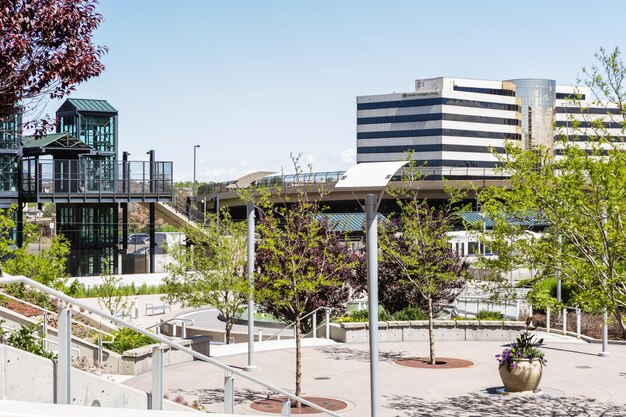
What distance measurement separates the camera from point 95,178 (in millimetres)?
52500

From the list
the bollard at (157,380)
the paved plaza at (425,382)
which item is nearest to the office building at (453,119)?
the paved plaza at (425,382)

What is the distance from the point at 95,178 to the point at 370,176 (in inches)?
1664

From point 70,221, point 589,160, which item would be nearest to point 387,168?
point 589,160

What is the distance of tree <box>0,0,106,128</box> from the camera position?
11648 millimetres

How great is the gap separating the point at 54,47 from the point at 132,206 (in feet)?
496

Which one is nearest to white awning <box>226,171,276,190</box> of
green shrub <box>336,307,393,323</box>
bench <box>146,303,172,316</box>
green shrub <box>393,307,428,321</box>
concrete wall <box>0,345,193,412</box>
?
green shrub <box>336,307,393,323</box>

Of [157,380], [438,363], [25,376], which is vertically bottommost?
[438,363]

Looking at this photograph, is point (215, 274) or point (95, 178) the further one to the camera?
point (95, 178)

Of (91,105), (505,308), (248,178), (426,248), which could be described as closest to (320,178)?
(91,105)

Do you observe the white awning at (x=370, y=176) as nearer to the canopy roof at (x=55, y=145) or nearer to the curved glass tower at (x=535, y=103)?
the canopy roof at (x=55, y=145)

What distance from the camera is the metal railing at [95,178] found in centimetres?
5128

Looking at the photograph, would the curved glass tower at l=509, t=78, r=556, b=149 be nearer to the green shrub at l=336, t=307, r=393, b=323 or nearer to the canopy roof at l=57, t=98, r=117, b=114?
the canopy roof at l=57, t=98, r=117, b=114

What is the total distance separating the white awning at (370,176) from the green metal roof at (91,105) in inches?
1913

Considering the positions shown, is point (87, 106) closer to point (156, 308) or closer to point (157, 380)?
point (156, 308)
